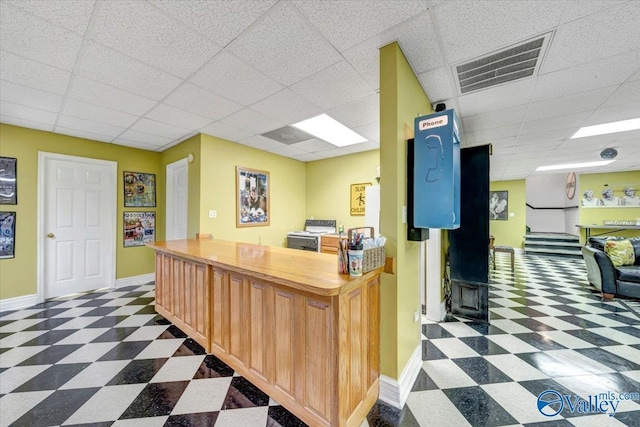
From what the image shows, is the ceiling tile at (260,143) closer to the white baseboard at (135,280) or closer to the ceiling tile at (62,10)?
the ceiling tile at (62,10)

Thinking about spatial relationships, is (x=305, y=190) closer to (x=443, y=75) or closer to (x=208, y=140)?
(x=208, y=140)

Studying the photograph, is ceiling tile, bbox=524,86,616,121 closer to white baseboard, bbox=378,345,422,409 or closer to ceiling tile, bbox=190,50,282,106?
ceiling tile, bbox=190,50,282,106

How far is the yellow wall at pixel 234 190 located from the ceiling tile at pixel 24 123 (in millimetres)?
2212

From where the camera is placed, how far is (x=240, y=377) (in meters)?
2.02

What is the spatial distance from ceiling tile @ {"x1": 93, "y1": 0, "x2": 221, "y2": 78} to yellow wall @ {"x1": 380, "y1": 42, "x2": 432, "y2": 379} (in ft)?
4.52

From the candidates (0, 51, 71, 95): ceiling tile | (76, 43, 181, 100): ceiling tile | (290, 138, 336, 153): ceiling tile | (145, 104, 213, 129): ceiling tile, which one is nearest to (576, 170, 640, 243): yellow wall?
(290, 138, 336, 153): ceiling tile

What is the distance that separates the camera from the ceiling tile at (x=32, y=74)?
203 cm

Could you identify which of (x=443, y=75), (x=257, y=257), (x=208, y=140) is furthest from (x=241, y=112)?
(x=443, y=75)

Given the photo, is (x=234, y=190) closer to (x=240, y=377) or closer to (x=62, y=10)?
(x=62, y=10)

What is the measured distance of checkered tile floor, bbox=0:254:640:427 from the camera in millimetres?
1637

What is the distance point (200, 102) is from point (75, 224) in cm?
343

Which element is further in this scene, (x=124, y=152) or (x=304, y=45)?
(x=124, y=152)

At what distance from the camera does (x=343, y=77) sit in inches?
88.9

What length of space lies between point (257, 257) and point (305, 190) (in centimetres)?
374
